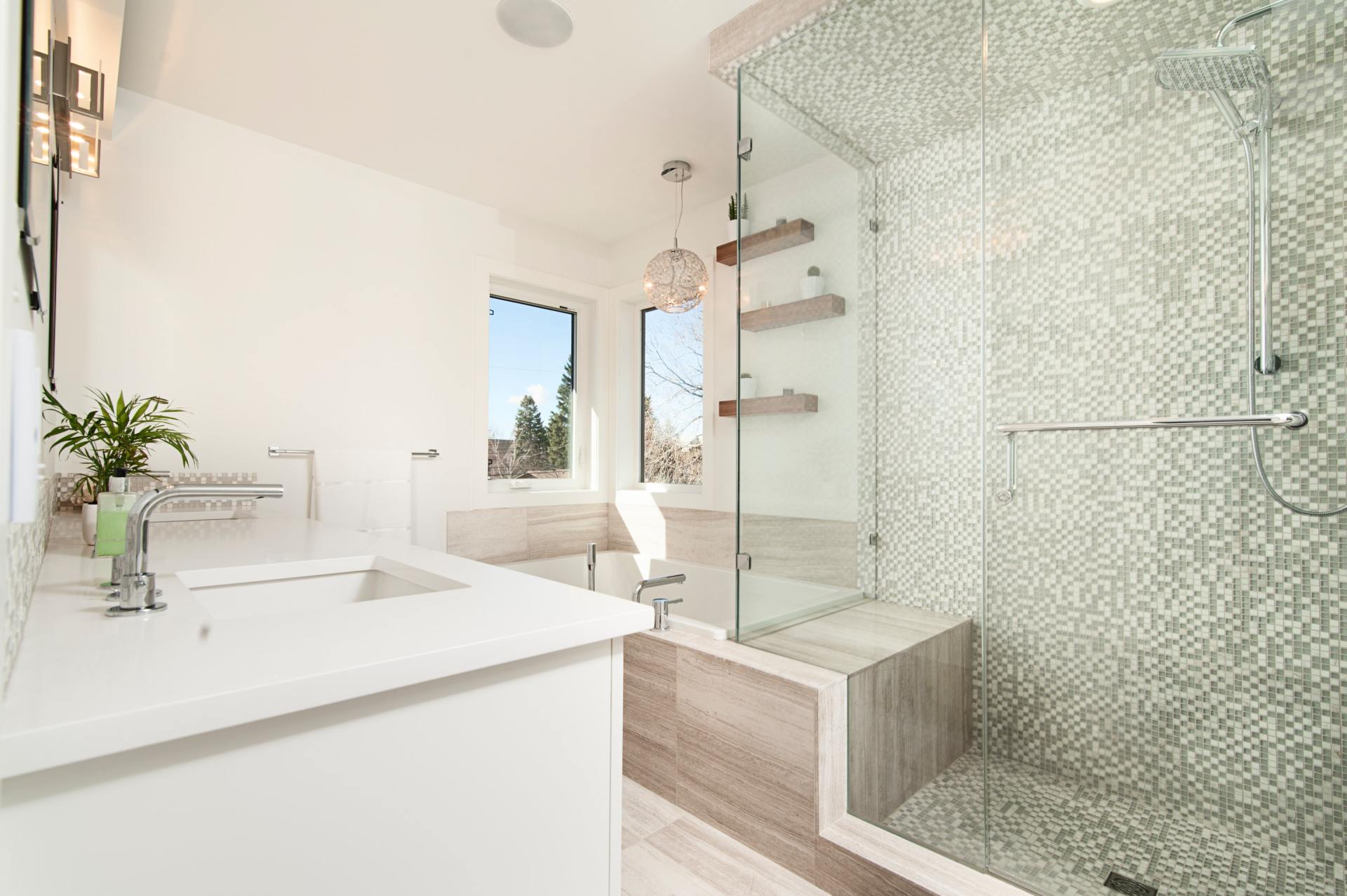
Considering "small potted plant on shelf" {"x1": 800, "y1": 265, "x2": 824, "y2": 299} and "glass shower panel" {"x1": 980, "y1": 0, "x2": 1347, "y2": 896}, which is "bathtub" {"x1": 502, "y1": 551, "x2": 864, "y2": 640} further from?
"small potted plant on shelf" {"x1": 800, "y1": 265, "x2": 824, "y2": 299}

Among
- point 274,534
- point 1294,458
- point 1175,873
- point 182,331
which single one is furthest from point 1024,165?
point 182,331

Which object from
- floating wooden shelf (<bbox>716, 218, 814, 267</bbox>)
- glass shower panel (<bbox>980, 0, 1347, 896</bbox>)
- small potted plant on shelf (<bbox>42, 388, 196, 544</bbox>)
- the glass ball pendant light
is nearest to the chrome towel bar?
small potted plant on shelf (<bbox>42, 388, 196, 544</bbox>)

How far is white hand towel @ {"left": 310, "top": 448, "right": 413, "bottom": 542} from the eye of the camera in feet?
8.66

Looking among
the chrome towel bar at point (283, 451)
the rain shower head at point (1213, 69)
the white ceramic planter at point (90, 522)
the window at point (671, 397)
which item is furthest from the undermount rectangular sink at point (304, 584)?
the window at point (671, 397)

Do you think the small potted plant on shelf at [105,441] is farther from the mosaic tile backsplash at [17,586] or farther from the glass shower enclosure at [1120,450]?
the glass shower enclosure at [1120,450]

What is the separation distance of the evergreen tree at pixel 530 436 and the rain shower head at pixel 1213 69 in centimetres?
294

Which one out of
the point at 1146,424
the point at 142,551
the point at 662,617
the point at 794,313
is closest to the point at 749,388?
the point at 794,313

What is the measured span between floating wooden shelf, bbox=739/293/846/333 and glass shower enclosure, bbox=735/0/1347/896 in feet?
1.03

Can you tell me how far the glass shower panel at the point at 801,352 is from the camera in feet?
6.95

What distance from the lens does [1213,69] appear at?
137 centimetres

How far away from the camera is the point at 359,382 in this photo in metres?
2.82

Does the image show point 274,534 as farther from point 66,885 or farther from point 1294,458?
point 1294,458

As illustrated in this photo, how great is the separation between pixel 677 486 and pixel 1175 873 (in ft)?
7.97

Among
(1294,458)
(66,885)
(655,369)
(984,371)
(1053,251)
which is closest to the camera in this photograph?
(66,885)
